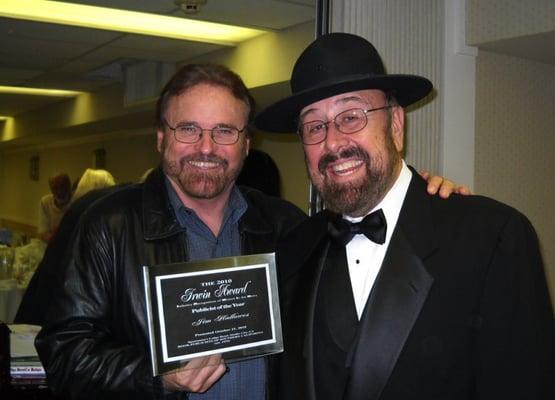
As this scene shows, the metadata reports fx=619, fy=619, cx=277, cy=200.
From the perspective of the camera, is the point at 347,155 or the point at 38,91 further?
the point at 38,91

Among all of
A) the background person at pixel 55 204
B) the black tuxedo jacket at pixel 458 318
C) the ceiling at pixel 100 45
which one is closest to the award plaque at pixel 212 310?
the black tuxedo jacket at pixel 458 318

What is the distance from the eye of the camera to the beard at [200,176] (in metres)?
1.91

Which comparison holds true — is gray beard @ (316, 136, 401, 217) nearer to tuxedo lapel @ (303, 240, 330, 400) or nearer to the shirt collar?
tuxedo lapel @ (303, 240, 330, 400)

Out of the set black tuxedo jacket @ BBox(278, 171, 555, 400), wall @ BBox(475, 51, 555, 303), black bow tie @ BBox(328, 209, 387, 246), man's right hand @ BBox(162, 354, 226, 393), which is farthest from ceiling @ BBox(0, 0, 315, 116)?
man's right hand @ BBox(162, 354, 226, 393)

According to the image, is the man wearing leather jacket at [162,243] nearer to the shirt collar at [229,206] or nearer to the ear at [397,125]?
the shirt collar at [229,206]

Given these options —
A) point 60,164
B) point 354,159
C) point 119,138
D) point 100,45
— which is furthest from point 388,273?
point 60,164

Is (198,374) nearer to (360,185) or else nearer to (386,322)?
(386,322)

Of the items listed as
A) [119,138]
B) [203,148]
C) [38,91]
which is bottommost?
[203,148]

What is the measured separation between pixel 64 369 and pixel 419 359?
0.99m

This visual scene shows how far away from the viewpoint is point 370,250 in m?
1.76

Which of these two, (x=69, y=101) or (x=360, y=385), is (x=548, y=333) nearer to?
(x=360, y=385)

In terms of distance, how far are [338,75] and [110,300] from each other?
3.07 feet

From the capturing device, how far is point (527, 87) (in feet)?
14.3

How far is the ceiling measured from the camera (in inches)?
196
